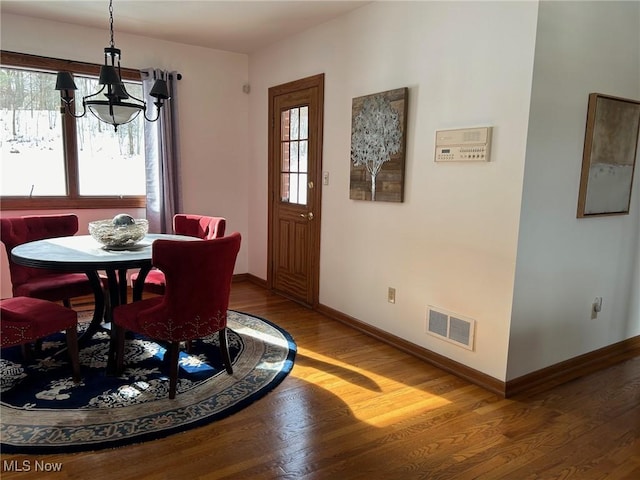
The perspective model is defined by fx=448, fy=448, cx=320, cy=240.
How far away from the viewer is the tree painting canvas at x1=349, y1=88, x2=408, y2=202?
320cm

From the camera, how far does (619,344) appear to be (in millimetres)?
3336

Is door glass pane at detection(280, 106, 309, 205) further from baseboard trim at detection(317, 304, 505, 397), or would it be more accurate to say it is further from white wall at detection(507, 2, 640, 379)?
white wall at detection(507, 2, 640, 379)

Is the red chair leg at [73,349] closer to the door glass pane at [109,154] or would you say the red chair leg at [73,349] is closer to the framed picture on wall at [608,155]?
the door glass pane at [109,154]

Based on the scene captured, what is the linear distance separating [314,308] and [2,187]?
306 cm

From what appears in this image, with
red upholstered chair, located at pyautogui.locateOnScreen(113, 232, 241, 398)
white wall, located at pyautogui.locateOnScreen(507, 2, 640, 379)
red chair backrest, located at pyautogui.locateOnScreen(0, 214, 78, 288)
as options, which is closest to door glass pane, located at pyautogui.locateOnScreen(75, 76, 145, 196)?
red chair backrest, located at pyautogui.locateOnScreen(0, 214, 78, 288)

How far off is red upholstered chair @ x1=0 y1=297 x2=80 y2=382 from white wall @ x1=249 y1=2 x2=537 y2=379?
6.95ft

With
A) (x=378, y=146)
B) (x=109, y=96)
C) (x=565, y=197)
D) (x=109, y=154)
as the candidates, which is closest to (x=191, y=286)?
(x=109, y=96)

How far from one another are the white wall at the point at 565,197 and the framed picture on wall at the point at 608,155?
0.19 feet

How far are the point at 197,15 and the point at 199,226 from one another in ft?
5.87

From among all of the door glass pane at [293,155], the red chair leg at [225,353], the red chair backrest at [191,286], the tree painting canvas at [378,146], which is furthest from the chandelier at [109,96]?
the door glass pane at [293,155]

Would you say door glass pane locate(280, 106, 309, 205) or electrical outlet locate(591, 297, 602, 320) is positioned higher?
door glass pane locate(280, 106, 309, 205)

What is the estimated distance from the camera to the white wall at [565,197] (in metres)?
2.50

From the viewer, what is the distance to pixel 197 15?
12.5 feet

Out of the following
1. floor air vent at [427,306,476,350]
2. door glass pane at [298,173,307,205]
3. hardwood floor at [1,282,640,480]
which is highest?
door glass pane at [298,173,307,205]
